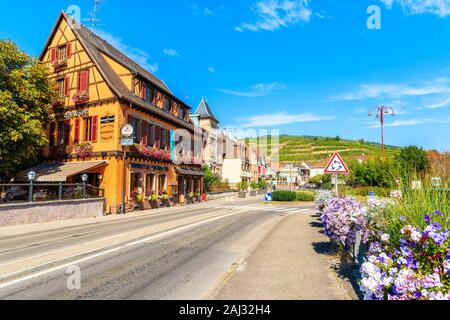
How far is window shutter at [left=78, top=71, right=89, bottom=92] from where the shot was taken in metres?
21.3

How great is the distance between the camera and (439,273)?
3195 mm

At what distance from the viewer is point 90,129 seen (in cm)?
2084

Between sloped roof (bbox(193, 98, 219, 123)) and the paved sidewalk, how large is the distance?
136ft

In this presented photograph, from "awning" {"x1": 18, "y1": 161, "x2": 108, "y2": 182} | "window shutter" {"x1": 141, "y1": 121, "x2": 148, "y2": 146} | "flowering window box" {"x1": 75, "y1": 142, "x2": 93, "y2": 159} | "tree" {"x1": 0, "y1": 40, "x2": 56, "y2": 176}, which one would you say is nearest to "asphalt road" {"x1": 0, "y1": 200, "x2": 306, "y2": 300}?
"awning" {"x1": 18, "y1": 161, "x2": 108, "y2": 182}

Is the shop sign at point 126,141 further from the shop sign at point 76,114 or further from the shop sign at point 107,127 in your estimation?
the shop sign at point 76,114

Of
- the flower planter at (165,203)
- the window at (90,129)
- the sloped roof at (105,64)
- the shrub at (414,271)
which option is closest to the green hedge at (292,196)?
the flower planter at (165,203)

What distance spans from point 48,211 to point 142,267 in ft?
36.0

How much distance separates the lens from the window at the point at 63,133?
21.9m

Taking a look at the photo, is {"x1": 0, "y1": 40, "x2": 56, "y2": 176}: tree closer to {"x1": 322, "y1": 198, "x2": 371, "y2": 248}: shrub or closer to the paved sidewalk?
the paved sidewalk

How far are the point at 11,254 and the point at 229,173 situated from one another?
163 feet

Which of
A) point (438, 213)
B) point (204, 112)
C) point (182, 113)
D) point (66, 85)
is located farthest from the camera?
point (204, 112)

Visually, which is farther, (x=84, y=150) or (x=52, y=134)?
(x=52, y=134)

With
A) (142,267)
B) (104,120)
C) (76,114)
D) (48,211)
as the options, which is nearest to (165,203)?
(104,120)

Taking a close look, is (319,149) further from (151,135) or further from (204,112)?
(151,135)
